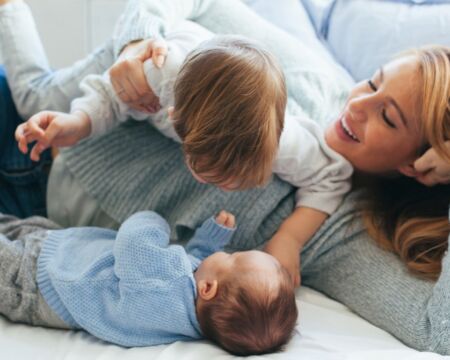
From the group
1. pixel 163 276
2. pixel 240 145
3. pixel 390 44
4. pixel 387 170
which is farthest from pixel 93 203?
pixel 390 44

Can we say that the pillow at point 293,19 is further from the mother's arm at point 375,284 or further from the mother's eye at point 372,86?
the mother's arm at point 375,284

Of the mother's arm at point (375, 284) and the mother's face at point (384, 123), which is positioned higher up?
the mother's face at point (384, 123)

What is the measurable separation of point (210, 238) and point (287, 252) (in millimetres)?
136

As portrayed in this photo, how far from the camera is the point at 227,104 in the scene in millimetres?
788

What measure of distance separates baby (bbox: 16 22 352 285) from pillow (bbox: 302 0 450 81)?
0.32m

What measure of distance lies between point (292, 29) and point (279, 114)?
60cm

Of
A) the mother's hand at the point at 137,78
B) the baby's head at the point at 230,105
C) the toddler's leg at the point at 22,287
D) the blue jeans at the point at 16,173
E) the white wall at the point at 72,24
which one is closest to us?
the baby's head at the point at 230,105

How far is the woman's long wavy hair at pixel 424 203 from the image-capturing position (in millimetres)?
936

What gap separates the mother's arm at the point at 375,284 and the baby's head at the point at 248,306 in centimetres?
20

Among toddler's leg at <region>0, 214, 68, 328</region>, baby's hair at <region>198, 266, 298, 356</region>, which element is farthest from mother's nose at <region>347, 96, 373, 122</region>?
toddler's leg at <region>0, 214, 68, 328</region>

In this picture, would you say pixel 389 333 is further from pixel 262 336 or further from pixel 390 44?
pixel 390 44

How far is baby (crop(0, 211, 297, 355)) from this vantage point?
82cm

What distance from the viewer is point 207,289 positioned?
2.80 feet

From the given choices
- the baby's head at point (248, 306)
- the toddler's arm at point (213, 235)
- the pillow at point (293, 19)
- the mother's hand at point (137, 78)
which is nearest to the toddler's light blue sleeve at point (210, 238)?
the toddler's arm at point (213, 235)
